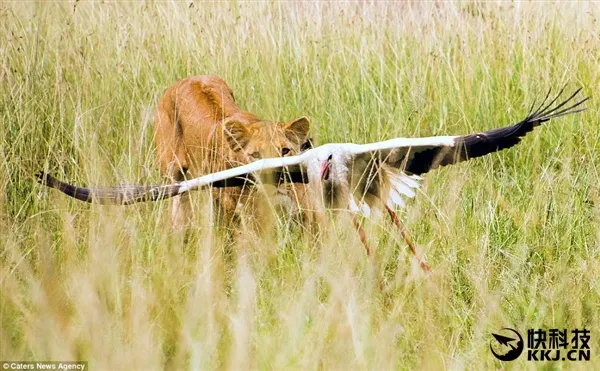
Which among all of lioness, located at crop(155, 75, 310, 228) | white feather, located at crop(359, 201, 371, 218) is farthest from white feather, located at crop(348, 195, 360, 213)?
lioness, located at crop(155, 75, 310, 228)

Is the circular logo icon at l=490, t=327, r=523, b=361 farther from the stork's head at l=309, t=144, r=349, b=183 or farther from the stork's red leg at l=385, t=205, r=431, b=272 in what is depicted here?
the stork's head at l=309, t=144, r=349, b=183

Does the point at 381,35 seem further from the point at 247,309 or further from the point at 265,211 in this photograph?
the point at 247,309

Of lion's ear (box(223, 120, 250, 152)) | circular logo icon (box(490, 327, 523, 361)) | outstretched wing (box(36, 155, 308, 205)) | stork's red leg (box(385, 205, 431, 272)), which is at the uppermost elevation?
lion's ear (box(223, 120, 250, 152))

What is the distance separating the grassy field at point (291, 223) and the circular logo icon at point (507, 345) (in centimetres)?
7

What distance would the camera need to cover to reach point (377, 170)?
13.6ft

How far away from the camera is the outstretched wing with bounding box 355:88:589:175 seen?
411 cm

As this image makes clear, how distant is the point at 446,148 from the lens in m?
4.21

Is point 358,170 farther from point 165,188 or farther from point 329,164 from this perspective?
point 165,188

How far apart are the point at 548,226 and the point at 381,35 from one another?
8.95 ft

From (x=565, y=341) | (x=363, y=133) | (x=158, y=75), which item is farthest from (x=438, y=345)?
(x=158, y=75)

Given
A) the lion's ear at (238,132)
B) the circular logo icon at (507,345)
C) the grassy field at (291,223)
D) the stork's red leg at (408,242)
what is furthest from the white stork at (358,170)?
the lion's ear at (238,132)

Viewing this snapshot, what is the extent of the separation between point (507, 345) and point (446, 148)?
1.00 metres

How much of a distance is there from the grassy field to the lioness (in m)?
0.15

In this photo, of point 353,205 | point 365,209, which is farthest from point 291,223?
point 353,205
